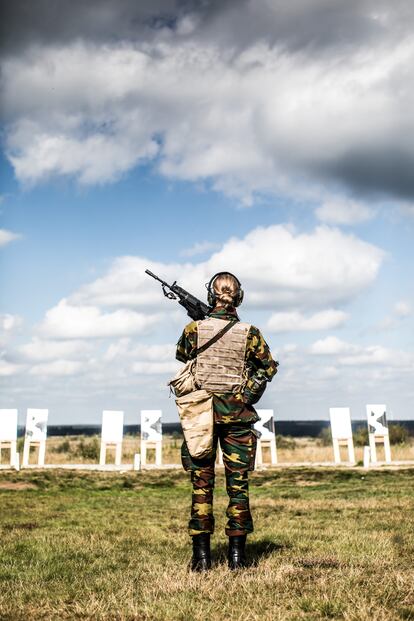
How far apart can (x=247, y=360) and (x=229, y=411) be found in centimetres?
45

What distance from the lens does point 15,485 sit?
15250 mm

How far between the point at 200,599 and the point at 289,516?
539cm

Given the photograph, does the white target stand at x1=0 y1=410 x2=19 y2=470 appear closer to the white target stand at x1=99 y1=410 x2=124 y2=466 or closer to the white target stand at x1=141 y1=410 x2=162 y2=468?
the white target stand at x1=99 y1=410 x2=124 y2=466

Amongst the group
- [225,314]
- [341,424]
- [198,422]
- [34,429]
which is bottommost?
[198,422]

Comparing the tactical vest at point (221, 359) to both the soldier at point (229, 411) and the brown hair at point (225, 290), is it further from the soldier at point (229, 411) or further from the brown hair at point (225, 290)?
the brown hair at point (225, 290)

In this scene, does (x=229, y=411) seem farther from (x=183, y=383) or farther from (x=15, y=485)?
(x=15, y=485)

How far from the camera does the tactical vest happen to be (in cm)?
510

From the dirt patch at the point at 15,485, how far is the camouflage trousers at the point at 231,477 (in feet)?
34.8

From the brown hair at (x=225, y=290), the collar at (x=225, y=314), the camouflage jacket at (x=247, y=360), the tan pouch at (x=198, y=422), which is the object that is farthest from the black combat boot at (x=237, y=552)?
the brown hair at (x=225, y=290)

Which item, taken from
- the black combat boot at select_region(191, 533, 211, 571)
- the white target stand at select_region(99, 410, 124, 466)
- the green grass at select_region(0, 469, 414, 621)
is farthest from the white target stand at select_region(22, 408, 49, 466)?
the black combat boot at select_region(191, 533, 211, 571)

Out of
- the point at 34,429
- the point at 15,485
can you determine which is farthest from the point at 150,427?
the point at 15,485

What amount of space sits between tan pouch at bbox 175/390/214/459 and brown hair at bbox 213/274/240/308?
0.75 metres

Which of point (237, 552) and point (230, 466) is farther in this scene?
point (230, 466)

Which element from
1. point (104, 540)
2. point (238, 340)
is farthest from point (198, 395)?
point (104, 540)
